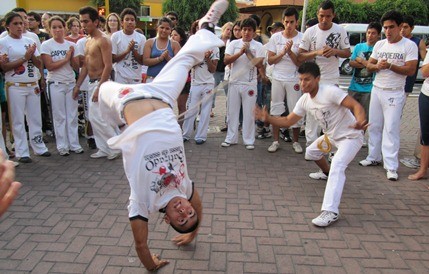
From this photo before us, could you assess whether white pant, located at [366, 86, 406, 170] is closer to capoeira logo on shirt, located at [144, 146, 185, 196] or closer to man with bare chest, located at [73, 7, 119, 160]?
capoeira logo on shirt, located at [144, 146, 185, 196]

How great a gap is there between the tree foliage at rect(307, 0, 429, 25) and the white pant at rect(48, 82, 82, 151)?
1960cm

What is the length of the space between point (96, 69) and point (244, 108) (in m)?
2.42

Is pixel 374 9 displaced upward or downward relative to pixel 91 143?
upward

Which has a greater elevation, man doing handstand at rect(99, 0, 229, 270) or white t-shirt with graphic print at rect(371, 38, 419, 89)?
white t-shirt with graphic print at rect(371, 38, 419, 89)

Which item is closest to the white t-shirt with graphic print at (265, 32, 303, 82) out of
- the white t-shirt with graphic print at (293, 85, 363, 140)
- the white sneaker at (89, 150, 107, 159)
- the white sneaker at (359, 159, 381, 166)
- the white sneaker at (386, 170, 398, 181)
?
the white sneaker at (359, 159, 381, 166)

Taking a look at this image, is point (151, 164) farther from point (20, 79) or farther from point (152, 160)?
point (20, 79)

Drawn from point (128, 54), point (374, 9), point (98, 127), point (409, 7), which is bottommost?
point (98, 127)

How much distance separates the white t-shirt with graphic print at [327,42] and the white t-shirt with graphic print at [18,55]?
3.98m

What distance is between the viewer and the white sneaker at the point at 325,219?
3.63 m

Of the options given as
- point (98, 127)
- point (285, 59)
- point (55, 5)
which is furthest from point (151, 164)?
point (55, 5)

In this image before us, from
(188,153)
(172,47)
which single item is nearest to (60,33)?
(172,47)

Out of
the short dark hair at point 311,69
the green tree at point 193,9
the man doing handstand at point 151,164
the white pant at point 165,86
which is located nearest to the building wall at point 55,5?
the green tree at point 193,9

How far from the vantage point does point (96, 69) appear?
17.6ft

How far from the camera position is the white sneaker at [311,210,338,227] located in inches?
143
